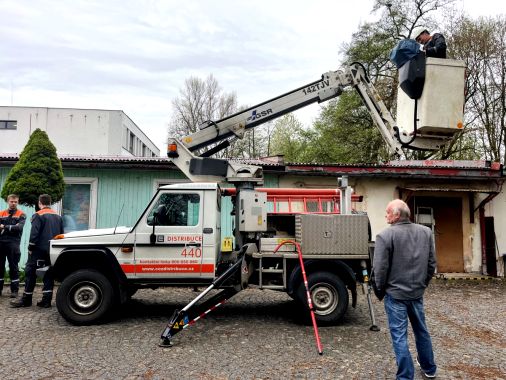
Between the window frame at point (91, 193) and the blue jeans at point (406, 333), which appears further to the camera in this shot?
the window frame at point (91, 193)

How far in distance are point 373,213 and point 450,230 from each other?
2.58 m

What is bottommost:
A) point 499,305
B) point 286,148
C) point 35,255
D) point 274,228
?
point 499,305

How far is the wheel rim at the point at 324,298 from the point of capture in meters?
6.65

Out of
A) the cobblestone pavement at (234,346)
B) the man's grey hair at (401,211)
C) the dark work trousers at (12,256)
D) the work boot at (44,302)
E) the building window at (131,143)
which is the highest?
the building window at (131,143)

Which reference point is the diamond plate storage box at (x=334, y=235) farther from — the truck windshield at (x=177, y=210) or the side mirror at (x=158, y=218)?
the side mirror at (x=158, y=218)

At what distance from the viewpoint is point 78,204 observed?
11.9m

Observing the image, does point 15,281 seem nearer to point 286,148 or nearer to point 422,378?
point 422,378

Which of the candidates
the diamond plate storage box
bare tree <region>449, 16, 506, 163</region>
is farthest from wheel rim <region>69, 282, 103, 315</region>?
bare tree <region>449, 16, 506, 163</region>

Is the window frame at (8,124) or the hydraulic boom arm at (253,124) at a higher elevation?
the window frame at (8,124)

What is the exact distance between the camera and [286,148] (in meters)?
36.8

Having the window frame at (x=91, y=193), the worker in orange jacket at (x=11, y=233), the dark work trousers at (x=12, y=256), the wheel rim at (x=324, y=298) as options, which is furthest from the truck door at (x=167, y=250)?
the window frame at (x=91, y=193)

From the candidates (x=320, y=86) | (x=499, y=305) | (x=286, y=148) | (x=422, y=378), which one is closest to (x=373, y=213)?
(x=499, y=305)

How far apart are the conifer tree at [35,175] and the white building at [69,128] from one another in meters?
23.7

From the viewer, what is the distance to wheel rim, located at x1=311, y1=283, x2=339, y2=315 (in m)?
6.65
